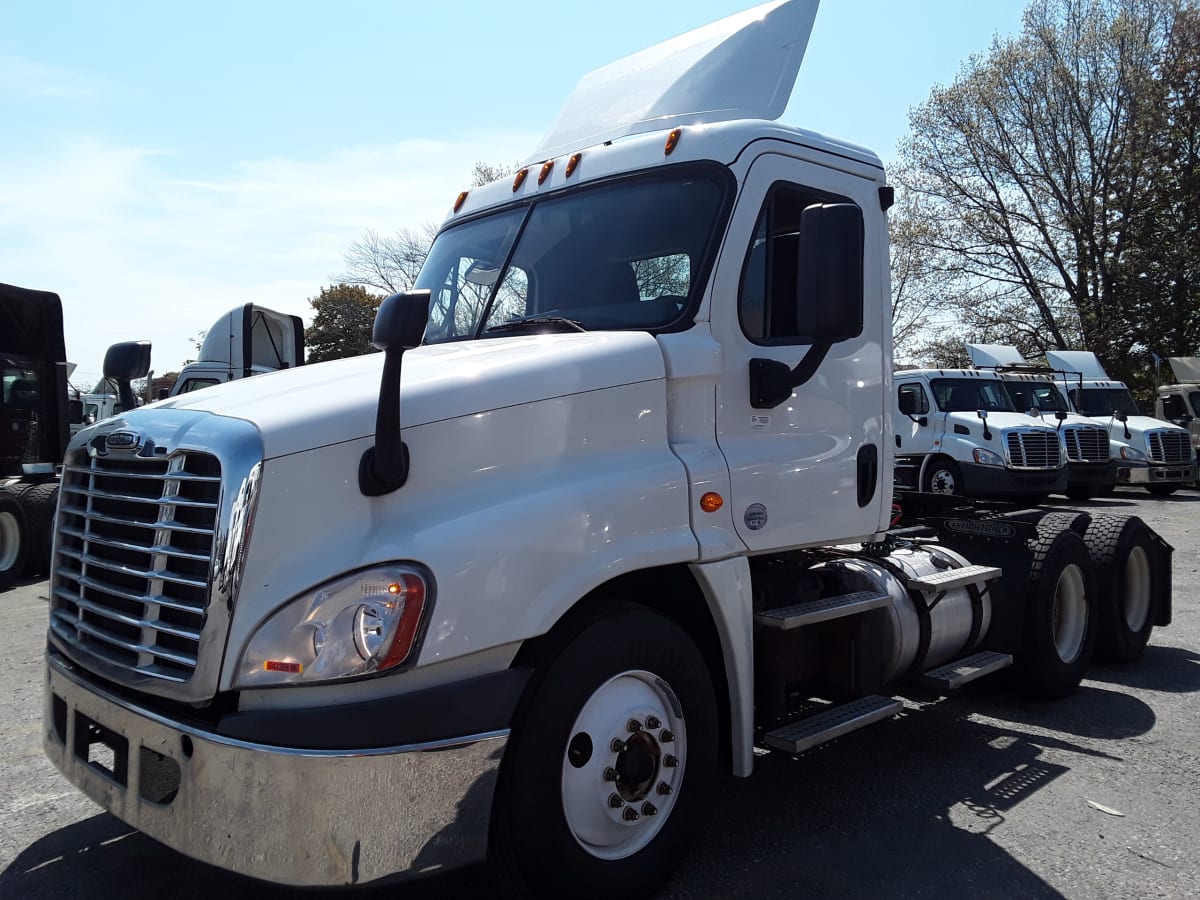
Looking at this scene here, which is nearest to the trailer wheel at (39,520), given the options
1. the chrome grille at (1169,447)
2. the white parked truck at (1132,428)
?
the white parked truck at (1132,428)

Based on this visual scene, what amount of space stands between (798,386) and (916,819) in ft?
6.40

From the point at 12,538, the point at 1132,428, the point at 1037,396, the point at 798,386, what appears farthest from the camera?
the point at 1132,428

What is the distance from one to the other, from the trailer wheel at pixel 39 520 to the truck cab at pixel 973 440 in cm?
1228

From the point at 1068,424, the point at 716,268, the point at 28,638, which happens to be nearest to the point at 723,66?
the point at 716,268

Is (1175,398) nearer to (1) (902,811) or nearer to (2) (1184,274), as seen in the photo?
(2) (1184,274)

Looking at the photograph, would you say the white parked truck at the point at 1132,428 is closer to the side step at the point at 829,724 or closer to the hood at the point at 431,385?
the side step at the point at 829,724

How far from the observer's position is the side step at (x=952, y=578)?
498 centimetres

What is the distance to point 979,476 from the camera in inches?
672

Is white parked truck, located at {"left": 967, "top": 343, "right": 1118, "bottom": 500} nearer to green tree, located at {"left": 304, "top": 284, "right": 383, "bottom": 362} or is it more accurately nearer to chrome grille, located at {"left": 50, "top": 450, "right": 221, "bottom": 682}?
chrome grille, located at {"left": 50, "top": 450, "right": 221, "bottom": 682}

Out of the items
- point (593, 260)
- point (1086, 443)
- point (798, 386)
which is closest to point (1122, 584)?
point (798, 386)

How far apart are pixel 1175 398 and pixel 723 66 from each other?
76.5ft

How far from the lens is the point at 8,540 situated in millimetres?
10930

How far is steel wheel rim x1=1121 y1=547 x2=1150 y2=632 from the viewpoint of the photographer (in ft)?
22.3

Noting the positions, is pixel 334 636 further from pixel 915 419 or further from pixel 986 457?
pixel 915 419
